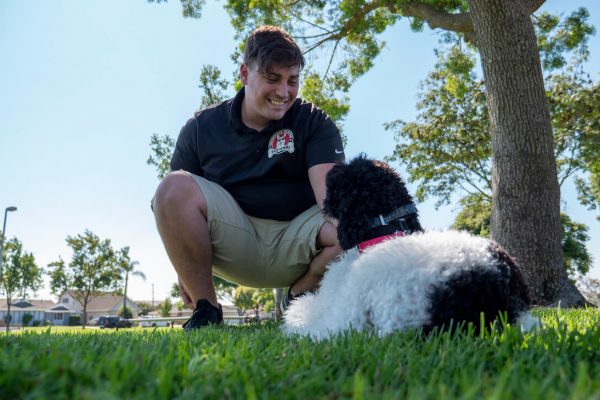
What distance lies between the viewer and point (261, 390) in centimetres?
114

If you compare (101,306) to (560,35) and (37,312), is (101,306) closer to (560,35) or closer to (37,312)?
(37,312)

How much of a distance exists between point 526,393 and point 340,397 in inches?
15.2

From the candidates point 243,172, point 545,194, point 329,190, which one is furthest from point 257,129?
point 545,194

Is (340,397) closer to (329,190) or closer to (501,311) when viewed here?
(501,311)

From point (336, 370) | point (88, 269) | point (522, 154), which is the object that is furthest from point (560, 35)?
point (88, 269)

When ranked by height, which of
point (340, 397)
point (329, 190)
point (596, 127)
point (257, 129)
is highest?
point (596, 127)

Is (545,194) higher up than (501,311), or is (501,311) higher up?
(545,194)

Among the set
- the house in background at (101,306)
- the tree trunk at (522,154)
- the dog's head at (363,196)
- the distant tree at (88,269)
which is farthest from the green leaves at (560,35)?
the house in background at (101,306)

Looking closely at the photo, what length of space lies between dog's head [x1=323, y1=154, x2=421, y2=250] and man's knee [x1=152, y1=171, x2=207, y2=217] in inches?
51.8

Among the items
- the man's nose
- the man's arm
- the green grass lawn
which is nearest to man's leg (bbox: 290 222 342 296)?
the man's arm

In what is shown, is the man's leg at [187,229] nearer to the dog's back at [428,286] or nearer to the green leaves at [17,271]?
the dog's back at [428,286]

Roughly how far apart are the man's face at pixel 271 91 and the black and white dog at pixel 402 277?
1.39m

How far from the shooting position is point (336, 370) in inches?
56.4

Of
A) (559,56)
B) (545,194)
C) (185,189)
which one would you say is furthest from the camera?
(559,56)
